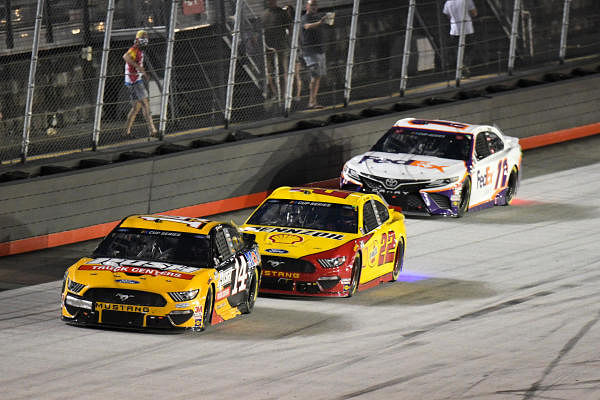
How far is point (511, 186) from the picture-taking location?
24234 millimetres

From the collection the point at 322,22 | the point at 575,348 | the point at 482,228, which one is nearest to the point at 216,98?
the point at 322,22

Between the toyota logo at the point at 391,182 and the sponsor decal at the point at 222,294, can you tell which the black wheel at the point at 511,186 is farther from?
the sponsor decal at the point at 222,294

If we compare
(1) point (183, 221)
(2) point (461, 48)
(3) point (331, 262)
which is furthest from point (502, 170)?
(1) point (183, 221)

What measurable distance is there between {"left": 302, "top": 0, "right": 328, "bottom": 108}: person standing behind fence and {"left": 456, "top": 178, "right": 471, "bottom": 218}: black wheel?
14.6ft

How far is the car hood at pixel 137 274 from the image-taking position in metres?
14.3

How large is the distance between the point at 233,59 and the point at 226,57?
5.0 inches

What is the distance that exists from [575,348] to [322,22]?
12.7 metres

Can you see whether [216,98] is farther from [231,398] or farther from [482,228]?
[231,398]

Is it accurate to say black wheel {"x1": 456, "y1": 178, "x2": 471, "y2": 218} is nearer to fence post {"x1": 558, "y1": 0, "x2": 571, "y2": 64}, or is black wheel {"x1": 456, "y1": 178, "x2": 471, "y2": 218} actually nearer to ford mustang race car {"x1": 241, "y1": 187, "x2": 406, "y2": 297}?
ford mustang race car {"x1": 241, "y1": 187, "x2": 406, "y2": 297}

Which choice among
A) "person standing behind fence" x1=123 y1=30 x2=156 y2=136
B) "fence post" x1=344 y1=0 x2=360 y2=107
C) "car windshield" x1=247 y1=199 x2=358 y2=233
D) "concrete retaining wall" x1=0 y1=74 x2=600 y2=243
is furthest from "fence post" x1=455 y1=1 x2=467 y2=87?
"car windshield" x1=247 y1=199 x2=358 y2=233

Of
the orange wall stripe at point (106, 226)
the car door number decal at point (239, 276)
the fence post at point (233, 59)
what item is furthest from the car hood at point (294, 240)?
the fence post at point (233, 59)

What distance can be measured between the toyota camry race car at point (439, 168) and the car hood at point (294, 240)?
13.8 feet

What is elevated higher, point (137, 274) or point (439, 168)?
point (137, 274)

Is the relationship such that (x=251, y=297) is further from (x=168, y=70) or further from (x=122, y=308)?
(x=168, y=70)
